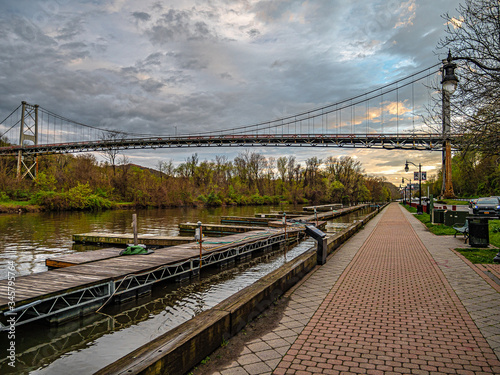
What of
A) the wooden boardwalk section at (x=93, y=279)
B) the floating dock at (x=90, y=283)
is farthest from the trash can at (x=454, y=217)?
the floating dock at (x=90, y=283)

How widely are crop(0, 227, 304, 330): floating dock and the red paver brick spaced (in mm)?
4622

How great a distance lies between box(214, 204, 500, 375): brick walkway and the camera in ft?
11.7

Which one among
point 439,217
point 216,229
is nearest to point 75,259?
point 216,229

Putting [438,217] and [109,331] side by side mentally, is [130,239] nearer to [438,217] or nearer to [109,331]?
[109,331]

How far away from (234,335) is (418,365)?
2.13 metres

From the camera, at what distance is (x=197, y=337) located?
3637 millimetres

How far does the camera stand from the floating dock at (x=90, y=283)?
614 centimetres

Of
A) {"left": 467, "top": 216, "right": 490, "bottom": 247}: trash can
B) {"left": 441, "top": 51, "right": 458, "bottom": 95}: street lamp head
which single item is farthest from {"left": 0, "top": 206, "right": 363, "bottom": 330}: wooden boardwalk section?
{"left": 467, "top": 216, "right": 490, "bottom": 247}: trash can

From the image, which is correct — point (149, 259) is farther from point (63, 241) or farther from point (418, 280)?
point (63, 241)

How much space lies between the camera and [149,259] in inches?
384

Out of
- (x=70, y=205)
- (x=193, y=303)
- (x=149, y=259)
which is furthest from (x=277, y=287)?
(x=70, y=205)

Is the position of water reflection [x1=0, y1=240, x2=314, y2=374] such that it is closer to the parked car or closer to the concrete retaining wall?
the concrete retaining wall

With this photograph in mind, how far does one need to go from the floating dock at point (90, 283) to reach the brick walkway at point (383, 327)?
4.01m

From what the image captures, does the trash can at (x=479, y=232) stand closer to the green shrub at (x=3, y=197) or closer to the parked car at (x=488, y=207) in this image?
the parked car at (x=488, y=207)
